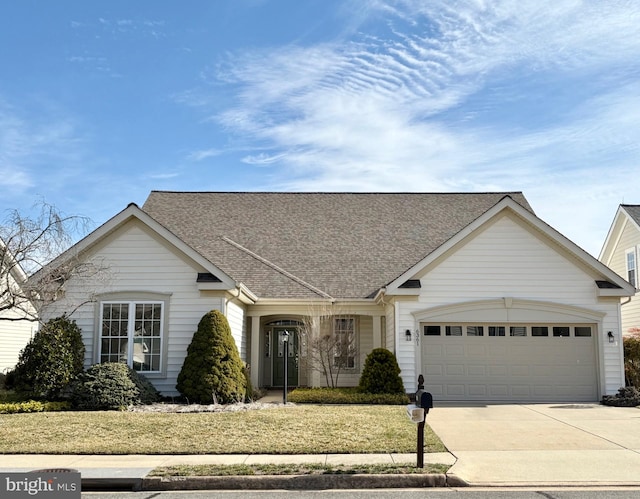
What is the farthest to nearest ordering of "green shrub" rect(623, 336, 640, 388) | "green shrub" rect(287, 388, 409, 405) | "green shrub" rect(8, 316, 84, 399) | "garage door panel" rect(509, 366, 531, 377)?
"green shrub" rect(623, 336, 640, 388) → "garage door panel" rect(509, 366, 531, 377) → "green shrub" rect(287, 388, 409, 405) → "green shrub" rect(8, 316, 84, 399)

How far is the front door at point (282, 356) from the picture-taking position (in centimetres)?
2347

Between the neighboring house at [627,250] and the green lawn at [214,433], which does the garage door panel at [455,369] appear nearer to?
the green lawn at [214,433]

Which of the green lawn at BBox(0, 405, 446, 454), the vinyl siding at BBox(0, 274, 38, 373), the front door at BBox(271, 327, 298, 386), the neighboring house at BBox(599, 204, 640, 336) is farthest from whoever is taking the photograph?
the neighboring house at BBox(599, 204, 640, 336)

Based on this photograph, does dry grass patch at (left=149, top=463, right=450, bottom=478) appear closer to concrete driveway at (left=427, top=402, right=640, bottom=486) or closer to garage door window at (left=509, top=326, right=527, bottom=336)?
concrete driveway at (left=427, top=402, right=640, bottom=486)

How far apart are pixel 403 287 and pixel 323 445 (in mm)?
8404

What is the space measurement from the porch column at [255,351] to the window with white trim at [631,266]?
15.5 m

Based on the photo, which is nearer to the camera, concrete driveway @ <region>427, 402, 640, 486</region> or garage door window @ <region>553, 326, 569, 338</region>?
concrete driveway @ <region>427, 402, 640, 486</region>

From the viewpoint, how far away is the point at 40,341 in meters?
16.9

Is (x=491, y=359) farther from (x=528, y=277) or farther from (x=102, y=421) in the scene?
(x=102, y=421)

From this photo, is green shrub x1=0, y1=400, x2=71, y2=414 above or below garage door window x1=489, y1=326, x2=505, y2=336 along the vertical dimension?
below

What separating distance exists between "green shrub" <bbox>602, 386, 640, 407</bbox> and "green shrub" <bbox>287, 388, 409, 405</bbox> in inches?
220

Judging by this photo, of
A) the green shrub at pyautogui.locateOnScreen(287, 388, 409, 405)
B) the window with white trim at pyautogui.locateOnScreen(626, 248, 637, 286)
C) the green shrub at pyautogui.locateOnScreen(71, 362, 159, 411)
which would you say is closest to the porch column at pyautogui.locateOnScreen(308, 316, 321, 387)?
the green shrub at pyautogui.locateOnScreen(287, 388, 409, 405)

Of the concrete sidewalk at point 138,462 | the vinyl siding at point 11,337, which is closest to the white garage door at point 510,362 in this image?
the concrete sidewalk at point 138,462

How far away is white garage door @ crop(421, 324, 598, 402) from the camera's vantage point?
1909cm
